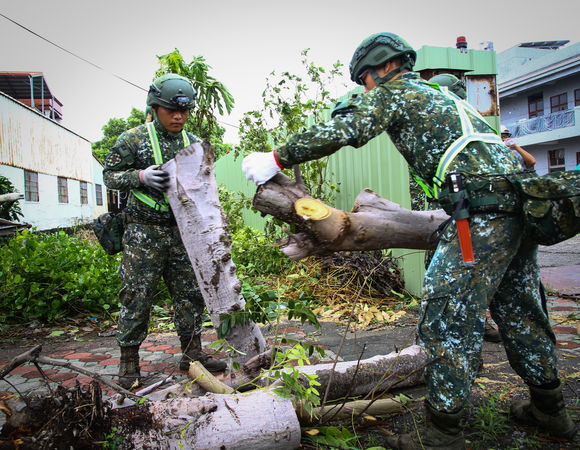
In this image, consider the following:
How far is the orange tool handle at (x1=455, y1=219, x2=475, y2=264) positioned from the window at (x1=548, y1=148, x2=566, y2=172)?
849 inches

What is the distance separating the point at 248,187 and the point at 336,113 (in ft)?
32.5

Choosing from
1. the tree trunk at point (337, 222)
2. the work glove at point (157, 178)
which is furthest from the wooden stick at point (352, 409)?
the work glove at point (157, 178)

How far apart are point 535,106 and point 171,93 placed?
73.7 feet

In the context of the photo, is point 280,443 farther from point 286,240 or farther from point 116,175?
point 116,175

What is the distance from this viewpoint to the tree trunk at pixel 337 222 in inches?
85.7

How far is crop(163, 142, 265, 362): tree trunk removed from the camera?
2643mm

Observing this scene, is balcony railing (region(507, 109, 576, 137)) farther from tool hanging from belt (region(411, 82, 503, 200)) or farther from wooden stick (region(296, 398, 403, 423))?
wooden stick (region(296, 398, 403, 423))

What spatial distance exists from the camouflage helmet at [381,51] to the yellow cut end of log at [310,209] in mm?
783

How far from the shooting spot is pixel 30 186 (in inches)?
635

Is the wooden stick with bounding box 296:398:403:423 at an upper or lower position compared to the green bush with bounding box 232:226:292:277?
lower

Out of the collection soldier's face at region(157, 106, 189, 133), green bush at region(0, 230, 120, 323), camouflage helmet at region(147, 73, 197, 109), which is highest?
camouflage helmet at region(147, 73, 197, 109)

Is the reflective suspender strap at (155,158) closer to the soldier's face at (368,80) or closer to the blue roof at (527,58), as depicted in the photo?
the soldier's face at (368,80)

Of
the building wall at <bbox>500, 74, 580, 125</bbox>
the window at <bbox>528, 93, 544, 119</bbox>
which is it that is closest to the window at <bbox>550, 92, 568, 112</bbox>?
the building wall at <bbox>500, 74, 580, 125</bbox>

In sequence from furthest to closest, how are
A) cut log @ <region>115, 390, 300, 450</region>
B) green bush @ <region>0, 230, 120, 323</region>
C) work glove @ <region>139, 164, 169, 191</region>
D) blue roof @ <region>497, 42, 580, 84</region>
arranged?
blue roof @ <region>497, 42, 580, 84</region>
green bush @ <region>0, 230, 120, 323</region>
work glove @ <region>139, 164, 169, 191</region>
cut log @ <region>115, 390, 300, 450</region>
